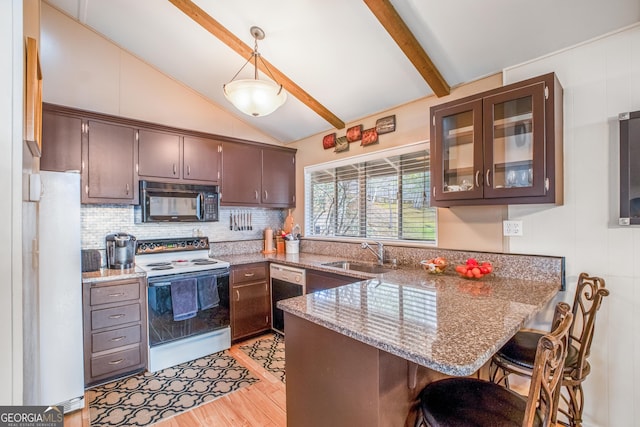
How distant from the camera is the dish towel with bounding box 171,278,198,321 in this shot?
2643 millimetres

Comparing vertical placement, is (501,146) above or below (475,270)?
above

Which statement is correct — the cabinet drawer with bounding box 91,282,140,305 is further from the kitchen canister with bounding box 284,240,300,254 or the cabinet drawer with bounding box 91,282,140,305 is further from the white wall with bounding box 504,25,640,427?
the white wall with bounding box 504,25,640,427

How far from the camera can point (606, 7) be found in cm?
165

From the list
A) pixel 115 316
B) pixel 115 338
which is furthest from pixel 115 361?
pixel 115 316

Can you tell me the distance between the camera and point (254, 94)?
7.00 ft

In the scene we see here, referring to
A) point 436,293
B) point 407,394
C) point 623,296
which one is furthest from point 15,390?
point 623,296

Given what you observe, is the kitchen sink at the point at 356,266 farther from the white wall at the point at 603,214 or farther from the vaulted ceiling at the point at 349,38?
the vaulted ceiling at the point at 349,38

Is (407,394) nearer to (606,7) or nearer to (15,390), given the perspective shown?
(15,390)

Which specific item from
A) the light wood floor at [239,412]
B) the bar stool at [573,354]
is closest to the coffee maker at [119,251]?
the light wood floor at [239,412]

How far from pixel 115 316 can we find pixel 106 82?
2.26 metres

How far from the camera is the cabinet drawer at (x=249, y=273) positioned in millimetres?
3115

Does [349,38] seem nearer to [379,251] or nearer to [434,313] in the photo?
[379,251]

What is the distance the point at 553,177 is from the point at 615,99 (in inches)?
23.4

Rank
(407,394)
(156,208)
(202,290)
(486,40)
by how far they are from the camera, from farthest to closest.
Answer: (156,208) → (202,290) → (486,40) → (407,394)
